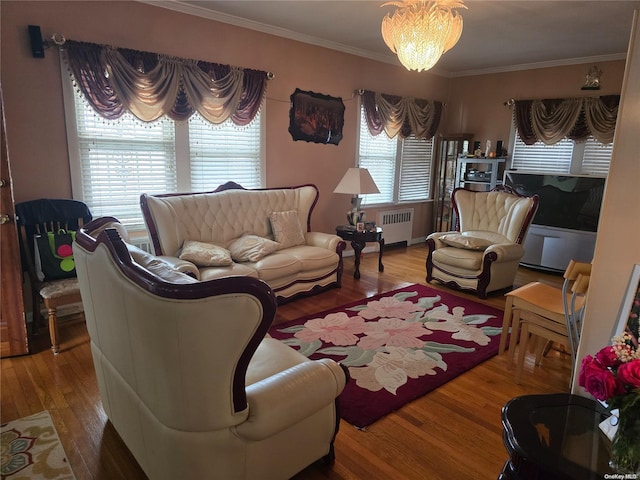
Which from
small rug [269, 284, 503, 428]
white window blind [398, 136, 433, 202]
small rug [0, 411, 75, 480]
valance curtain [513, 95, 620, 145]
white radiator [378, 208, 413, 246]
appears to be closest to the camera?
small rug [0, 411, 75, 480]

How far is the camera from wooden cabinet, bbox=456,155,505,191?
603cm

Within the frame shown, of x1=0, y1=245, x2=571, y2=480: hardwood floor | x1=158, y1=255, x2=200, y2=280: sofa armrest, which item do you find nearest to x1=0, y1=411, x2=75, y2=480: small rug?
x1=0, y1=245, x2=571, y2=480: hardwood floor

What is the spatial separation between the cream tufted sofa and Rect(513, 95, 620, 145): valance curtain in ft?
11.2

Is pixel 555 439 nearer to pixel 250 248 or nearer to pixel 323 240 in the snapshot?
pixel 250 248

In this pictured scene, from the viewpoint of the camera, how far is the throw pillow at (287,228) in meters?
4.19

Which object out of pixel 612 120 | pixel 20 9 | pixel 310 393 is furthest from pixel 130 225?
pixel 612 120

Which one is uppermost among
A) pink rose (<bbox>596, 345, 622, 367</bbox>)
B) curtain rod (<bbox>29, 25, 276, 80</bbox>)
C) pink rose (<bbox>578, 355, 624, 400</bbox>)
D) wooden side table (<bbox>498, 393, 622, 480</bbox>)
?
curtain rod (<bbox>29, 25, 276, 80</bbox>)

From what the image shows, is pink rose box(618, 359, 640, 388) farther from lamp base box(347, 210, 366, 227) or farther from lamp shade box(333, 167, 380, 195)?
lamp base box(347, 210, 366, 227)

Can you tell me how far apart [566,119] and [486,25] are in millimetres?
2159

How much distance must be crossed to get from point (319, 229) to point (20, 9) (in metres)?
3.61

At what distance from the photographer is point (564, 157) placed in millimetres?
5625

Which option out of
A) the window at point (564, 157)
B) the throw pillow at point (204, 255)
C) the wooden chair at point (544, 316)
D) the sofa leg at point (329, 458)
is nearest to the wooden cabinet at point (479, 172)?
the window at point (564, 157)

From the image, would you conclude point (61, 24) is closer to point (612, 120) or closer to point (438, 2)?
point (438, 2)

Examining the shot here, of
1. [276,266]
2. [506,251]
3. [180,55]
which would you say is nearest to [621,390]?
[276,266]
